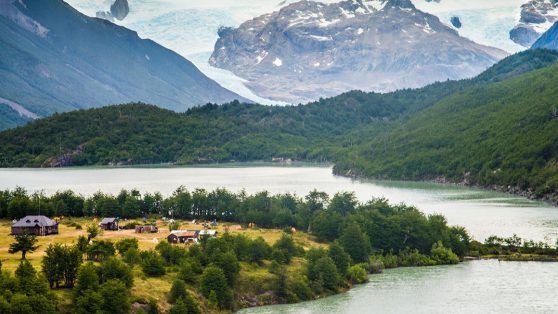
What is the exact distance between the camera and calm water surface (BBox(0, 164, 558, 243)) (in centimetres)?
11481

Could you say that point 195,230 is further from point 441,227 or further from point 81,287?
point 81,287

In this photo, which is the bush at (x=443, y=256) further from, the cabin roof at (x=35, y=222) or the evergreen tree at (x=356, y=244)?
the cabin roof at (x=35, y=222)

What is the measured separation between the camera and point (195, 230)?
9581cm

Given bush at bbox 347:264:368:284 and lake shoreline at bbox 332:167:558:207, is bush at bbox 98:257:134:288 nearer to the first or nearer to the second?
bush at bbox 347:264:368:284

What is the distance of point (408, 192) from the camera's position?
16512 centimetres

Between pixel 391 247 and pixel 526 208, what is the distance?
45.5 meters

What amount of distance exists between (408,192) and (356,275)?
83.0m

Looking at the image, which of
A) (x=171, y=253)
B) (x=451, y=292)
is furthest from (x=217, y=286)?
(x=451, y=292)

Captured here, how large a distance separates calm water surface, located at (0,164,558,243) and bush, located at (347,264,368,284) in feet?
83.6

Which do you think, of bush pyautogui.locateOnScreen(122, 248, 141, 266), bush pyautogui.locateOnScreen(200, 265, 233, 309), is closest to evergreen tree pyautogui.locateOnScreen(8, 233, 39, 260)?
bush pyautogui.locateOnScreen(122, 248, 141, 266)

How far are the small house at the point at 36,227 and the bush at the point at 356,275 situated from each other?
29329 millimetres

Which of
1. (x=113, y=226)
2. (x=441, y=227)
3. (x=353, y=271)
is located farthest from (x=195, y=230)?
(x=441, y=227)

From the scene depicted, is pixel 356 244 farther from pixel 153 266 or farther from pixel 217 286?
pixel 153 266

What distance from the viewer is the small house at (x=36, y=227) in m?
90.9
